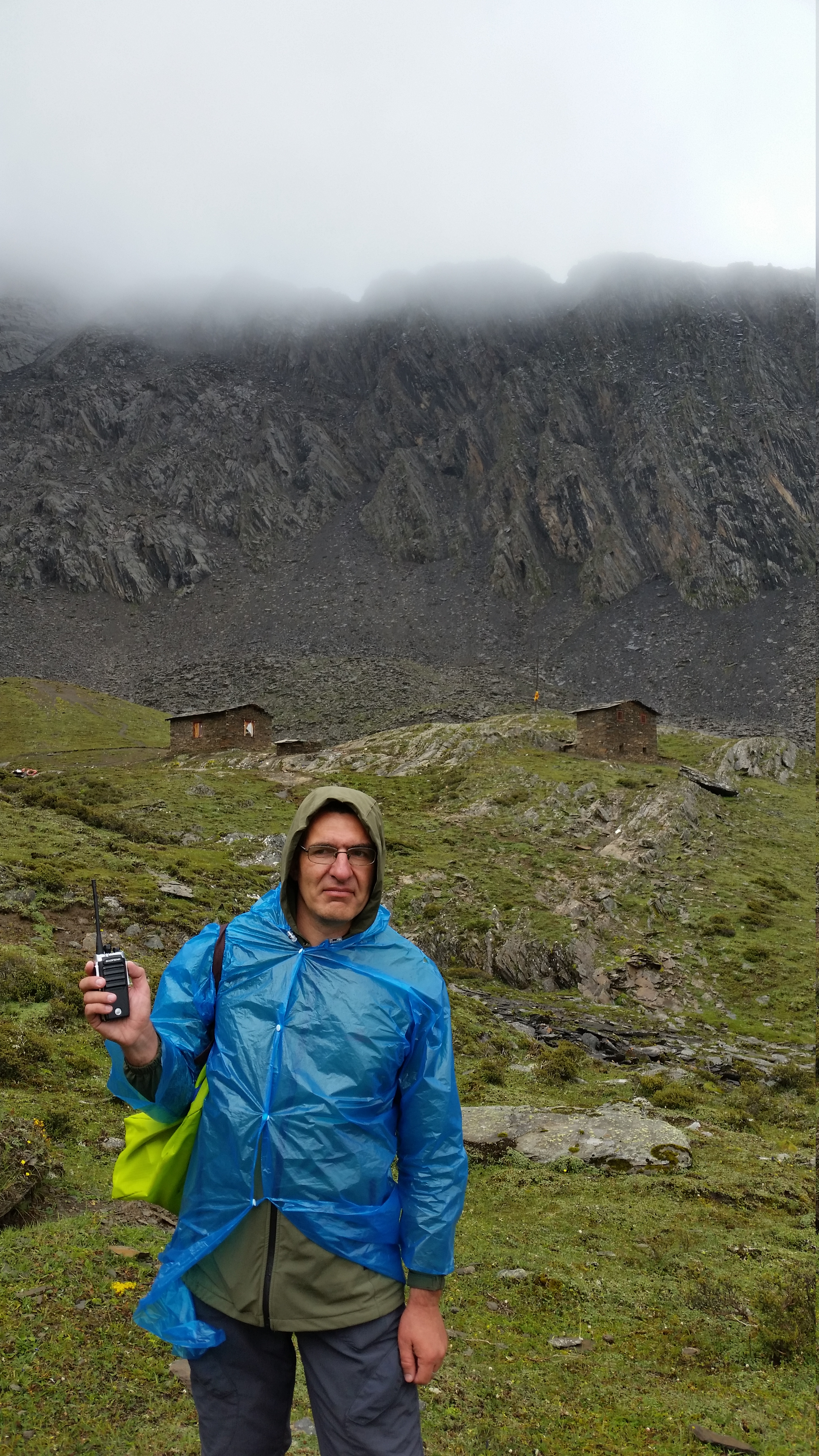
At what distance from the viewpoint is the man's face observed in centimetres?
351

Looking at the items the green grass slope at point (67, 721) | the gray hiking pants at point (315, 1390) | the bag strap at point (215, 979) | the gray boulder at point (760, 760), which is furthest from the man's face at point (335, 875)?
the green grass slope at point (67, 721)

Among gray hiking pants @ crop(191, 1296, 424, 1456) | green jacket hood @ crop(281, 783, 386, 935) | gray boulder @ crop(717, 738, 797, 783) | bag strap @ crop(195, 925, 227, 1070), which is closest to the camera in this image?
gray hiking pants @ crop(191, 1296, 424, 1456)

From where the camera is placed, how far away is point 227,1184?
3.21 metres

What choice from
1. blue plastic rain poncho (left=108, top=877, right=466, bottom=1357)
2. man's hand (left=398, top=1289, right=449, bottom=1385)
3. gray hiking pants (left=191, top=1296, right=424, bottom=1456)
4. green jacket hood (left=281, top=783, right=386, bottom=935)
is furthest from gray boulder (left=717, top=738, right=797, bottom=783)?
gray hiking pants (left=191, top=1296, right=424, bottom=1456)

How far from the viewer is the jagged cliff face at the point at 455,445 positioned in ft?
387

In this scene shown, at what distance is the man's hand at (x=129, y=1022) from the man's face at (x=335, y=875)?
0.80m

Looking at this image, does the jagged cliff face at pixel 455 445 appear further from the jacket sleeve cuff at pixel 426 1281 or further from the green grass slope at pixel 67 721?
the jacket sleeve cuff at pixel 426 1281

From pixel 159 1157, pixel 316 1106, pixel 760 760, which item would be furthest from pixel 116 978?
pixel 760 760

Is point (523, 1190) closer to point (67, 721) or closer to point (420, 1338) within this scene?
point (420, 1338)

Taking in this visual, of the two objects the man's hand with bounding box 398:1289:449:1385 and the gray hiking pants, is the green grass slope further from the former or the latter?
the man's hand with bounding box 398:1289:449:1385

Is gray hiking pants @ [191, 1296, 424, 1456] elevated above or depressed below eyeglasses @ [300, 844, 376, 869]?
below

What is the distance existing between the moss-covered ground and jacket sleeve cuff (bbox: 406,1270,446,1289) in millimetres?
2673

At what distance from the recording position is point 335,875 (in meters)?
3.50

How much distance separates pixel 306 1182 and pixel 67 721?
7957 centimetres
